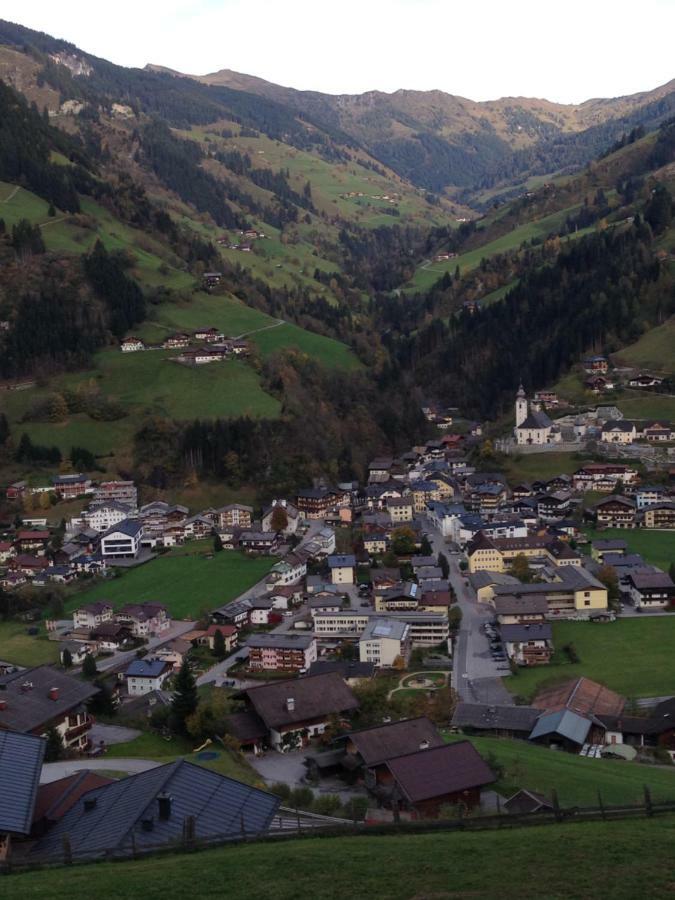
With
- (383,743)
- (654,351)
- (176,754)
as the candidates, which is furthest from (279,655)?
(654,351)

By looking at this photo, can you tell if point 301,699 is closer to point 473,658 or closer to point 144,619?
point 473,658

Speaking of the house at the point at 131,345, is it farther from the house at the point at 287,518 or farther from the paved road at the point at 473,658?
the paved road at the point at 473,658

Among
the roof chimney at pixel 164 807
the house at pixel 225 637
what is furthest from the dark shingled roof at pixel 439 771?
the house at pixel 225 637

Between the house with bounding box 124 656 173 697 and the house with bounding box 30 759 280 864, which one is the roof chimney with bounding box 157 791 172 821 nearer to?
the house with bounding box 30 759 280 864

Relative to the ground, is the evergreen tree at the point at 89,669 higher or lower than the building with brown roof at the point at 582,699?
lower

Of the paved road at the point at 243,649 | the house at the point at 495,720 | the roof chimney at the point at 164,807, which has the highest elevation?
the roof chimney at the point at 164,807

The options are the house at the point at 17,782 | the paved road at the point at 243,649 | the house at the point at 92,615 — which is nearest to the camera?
the house at the point at 17,782

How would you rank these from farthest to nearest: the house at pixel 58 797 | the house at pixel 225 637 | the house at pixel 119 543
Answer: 1. the house at pixel 119 543
2. the house at pixel 225 637
3. the house at pixel 58 797
